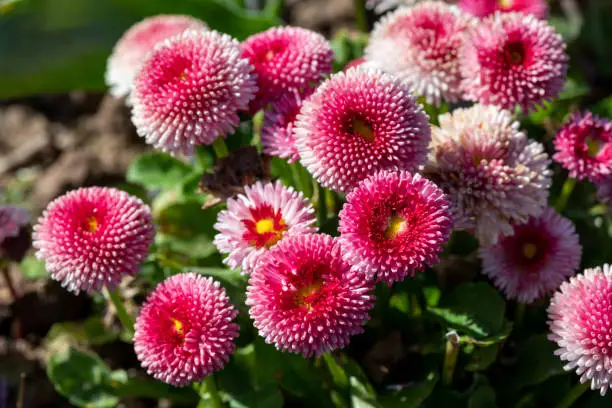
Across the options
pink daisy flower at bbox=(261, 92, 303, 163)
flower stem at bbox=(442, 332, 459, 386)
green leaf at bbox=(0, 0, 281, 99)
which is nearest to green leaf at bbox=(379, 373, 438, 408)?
flower stem at bbox=(442, 332, 459, 386)

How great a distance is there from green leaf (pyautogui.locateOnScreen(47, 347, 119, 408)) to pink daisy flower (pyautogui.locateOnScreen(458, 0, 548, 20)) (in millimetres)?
1333

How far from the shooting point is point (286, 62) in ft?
5.27

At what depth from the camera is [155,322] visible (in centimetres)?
142

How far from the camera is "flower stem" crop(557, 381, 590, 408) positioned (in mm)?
1569

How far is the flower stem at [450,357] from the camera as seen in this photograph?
1506 millimetres

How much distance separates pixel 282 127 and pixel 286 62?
16cm

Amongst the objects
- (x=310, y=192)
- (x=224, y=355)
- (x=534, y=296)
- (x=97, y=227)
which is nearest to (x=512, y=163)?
(x=534, y=296)

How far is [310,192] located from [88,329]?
0.83 meters

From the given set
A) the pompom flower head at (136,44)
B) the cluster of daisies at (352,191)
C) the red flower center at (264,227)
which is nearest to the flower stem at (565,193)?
the cluster of daisies at (352,191)

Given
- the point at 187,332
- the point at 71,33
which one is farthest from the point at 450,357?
the point at 71,33

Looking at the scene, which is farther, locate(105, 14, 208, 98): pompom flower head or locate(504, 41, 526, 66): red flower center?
locate(105, 14, 208, 98): pompom flower head

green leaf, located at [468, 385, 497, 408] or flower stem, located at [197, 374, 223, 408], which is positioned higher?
green leaf, located at [468, 385, 497, 408]

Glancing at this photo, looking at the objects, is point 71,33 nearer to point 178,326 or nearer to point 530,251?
point 178,326

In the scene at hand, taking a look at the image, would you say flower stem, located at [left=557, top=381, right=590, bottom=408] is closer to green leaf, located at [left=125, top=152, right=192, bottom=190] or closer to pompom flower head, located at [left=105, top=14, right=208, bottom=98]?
green leaf, located at [left=125, top=152, right=192, bottom=190]
